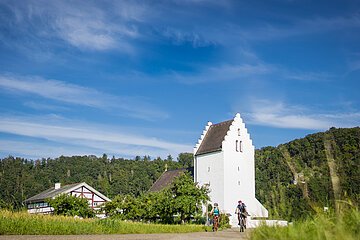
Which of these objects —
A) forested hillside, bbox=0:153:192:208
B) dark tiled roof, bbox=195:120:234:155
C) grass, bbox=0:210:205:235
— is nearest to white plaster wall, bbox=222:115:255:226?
dark tiled roof, bbox=195:120:234:155

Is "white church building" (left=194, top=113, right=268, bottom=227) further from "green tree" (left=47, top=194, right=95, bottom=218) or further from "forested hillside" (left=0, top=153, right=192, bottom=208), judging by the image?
"forested hillside" (left=0, top=153, right=192, bottom=208)

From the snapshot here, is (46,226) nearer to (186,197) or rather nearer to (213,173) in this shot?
(186,197)

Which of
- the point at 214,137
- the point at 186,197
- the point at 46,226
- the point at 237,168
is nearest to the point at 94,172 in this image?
the point at 214,137

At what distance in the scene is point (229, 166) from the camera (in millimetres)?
47688

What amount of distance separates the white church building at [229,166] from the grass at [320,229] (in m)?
38.9

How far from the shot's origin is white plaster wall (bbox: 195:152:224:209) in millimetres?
47156

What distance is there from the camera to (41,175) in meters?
90.8

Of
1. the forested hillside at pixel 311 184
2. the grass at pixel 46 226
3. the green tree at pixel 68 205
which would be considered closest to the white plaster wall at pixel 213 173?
the green tree at pixel 68 205

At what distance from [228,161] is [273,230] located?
41.0 meters

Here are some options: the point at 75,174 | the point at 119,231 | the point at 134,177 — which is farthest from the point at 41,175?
the point at 119,231

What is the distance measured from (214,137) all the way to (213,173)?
5.05 meters

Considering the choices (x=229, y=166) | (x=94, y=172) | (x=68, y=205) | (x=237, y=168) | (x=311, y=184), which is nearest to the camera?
(x=311, y=184)

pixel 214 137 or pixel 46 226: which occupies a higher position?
pixel 214 137

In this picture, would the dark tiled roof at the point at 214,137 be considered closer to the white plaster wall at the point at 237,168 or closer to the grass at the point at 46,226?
the white plaster wall at the point at 237,168
